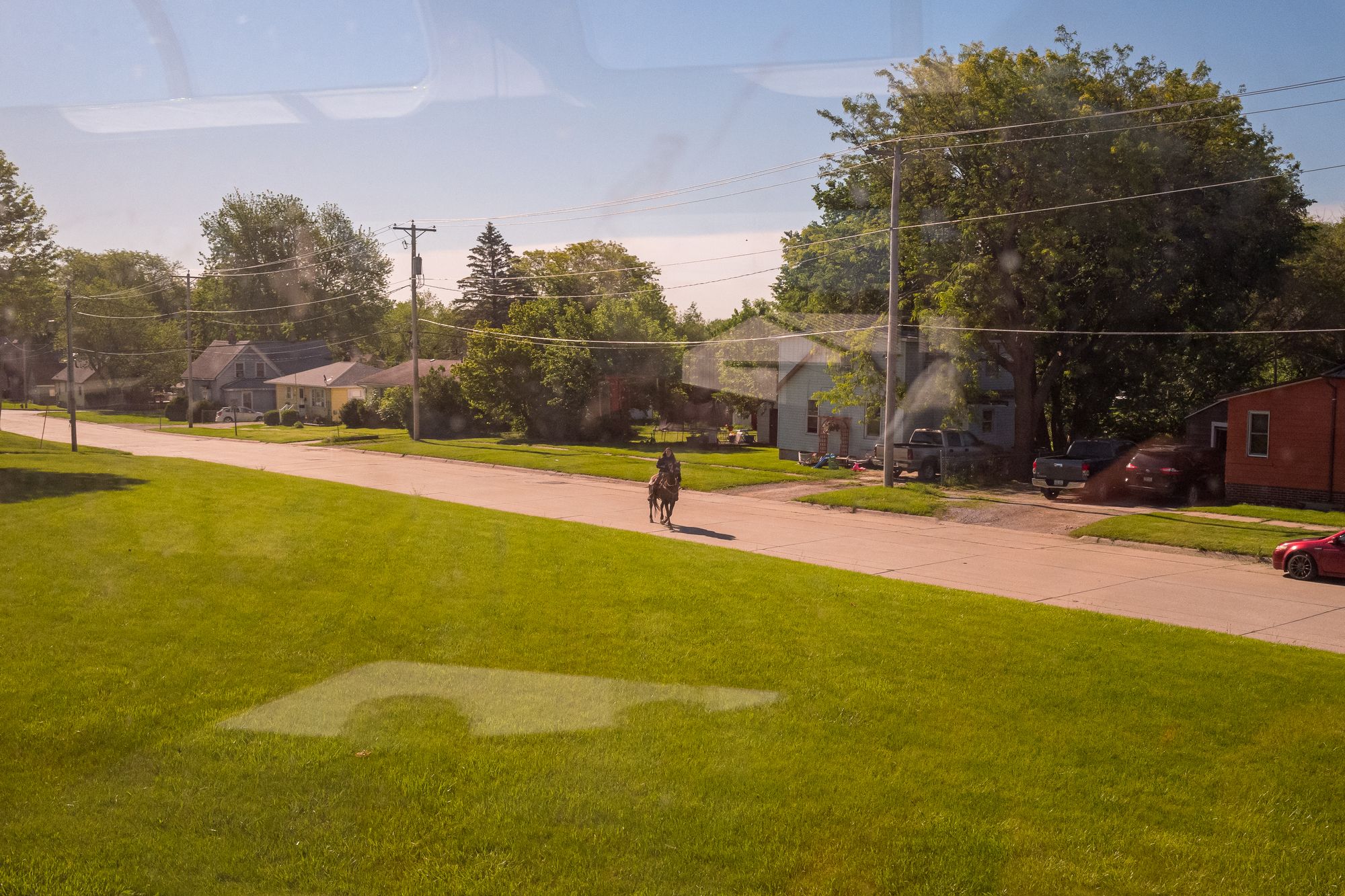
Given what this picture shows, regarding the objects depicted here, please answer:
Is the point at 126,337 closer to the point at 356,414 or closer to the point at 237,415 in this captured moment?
the point at 237,415

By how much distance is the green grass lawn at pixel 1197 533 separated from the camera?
20.0 meters

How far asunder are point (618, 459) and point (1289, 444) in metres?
23.5

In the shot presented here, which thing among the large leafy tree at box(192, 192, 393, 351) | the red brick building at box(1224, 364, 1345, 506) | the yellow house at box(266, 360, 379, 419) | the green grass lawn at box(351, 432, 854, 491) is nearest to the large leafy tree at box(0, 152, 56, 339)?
the green grass lawn at box(351, 432, 854, 491)

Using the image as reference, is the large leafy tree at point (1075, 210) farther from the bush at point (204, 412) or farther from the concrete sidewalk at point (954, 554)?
the bush at point (204, 412)

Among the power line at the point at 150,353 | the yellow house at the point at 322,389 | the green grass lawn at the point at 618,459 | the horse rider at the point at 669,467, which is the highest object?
the power line at the point at 150,353

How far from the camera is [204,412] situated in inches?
3250

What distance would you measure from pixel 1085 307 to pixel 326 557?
27.7 meters

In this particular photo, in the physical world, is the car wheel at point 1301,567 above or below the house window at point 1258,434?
below

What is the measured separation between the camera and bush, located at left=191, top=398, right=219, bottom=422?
267ft

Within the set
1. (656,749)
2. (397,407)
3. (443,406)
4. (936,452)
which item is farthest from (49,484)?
(397,407)

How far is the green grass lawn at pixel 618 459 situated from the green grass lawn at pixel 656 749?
2099 cm

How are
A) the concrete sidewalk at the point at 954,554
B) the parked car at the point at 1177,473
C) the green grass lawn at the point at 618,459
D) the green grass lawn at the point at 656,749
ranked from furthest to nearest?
the green grass lawn at the point at 618,459, the parked car at the point at 1177,473, the concrete sidewalk at the point at 954,554, the green grass lawn at the point at 656,749

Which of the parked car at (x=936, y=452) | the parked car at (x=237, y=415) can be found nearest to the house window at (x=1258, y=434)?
the parked car at (x=936, y=452)

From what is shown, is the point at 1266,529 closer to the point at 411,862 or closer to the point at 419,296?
the point at 411,862
